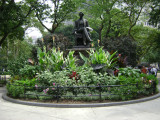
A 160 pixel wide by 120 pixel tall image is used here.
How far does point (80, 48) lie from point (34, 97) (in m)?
6.15

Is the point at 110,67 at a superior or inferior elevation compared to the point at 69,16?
inferior

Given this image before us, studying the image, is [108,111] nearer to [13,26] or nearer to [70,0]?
[13,26]

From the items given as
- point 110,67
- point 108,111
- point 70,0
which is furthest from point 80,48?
point 70,0

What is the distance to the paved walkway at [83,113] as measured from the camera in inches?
244

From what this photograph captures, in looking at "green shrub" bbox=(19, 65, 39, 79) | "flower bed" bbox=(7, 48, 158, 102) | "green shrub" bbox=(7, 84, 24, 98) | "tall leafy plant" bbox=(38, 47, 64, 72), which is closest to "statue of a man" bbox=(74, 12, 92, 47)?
"flower bed" bbox=(7, 48, 158, 102)

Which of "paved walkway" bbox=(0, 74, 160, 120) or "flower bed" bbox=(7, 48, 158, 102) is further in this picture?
"flower bed" bbox=(7, 48, 158, 102)

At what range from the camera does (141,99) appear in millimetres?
8523

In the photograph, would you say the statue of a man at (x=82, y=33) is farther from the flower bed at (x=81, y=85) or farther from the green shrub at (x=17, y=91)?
the green shrub at (x=17, y=91)

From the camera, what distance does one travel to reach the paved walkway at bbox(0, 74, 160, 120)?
20.4ft

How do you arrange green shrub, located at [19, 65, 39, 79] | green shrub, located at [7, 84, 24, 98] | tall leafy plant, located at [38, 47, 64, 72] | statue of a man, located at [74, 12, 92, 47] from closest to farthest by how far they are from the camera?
green shrub, located at [7, 84, 24, 98]
tall leafy plant, located at [38, 47, 64, 72]
green shrub, located at [19, 65, 39, 79]
statue of a man, located at [74, 12, 92, 47]

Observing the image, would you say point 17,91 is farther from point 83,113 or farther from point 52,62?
point 83,113

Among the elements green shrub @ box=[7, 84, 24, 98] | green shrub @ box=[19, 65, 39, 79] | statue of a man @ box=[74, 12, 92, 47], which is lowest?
green shrub @ box=[7, 84, 24, 98]

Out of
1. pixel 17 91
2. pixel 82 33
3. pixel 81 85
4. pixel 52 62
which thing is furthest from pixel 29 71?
pixel 82 33

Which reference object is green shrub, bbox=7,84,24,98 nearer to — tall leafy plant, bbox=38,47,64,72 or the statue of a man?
tall leafy plant, bbox=38,47,64,72
